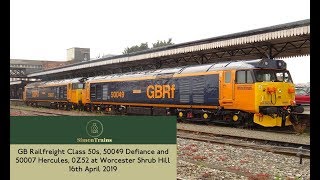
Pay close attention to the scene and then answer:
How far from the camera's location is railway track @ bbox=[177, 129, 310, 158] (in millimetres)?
9398

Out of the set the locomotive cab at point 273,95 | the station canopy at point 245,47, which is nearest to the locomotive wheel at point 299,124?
the locomotive cab at point 273,95

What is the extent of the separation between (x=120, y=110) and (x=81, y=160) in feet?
62.8

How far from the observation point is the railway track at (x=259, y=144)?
9.40m

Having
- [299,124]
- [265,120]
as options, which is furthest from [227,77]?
[299,124]

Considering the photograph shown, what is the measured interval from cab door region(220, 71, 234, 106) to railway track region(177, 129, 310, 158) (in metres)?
2.43

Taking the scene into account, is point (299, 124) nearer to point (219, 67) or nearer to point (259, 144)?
point (219, 67)

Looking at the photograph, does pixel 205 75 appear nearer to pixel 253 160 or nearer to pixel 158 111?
pixel 158 111

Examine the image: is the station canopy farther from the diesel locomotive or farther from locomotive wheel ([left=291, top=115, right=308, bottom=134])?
locomotive wheel ([left=291, top=115, right=308, bottom=134])

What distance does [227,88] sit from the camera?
620 inches

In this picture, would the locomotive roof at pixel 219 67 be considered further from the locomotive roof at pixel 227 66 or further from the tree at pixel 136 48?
the tree at pixel 136 48

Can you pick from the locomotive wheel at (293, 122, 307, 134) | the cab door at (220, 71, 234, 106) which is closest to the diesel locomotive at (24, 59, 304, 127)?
the cab door at (220, 71, 234, 106)

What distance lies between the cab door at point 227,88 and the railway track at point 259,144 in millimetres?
2427

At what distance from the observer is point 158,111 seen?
20.2 m

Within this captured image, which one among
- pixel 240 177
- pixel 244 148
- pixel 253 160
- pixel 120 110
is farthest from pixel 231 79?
pixel 120 110
